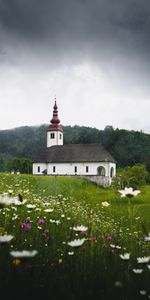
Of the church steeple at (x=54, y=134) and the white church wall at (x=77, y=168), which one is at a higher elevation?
the church steeple at (x=54, y=134)

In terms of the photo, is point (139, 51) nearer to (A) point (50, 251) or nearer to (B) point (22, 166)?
(A) point (50, 251)

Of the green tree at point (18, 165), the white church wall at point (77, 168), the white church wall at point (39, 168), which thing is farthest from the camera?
the green tree at point (18, 165)

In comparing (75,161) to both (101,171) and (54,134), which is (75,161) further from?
(54,134)

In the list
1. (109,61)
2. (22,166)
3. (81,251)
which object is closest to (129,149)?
(22,166)

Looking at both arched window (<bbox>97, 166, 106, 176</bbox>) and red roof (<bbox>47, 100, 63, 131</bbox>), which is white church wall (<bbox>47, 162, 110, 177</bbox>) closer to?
arched window (<bbox>97, 166, 106, 176</bbox>)

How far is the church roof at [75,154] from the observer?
51.8 metres

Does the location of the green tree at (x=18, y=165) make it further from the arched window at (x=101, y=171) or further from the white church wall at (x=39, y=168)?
the arched window at (x=101, y=171)

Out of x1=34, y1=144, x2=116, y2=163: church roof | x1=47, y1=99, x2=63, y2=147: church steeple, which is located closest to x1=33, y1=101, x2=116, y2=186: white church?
x1=34, y1=144, x2=116, y2=163: church roof

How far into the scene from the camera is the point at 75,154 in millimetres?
53156

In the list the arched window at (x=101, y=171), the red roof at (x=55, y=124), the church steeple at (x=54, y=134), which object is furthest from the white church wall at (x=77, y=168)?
the red roof at (x=55, y=124)

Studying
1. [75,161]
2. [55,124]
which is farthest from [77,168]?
[55,124]

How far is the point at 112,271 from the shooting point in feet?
9.24

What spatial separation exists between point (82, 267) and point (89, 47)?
7880 millimetres

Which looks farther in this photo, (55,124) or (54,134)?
(55,124)
